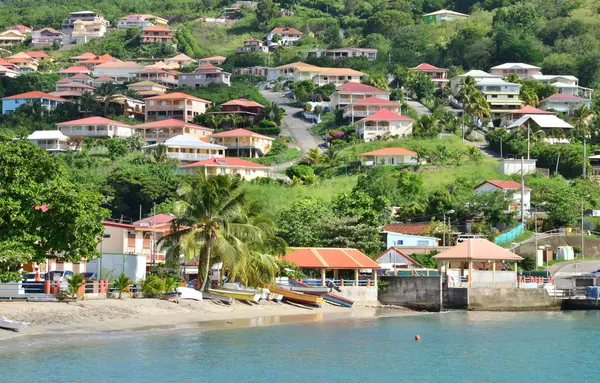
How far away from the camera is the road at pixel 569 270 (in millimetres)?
64000

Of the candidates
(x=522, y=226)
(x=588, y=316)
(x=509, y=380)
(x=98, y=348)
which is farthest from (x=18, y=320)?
(x=522, y=226)

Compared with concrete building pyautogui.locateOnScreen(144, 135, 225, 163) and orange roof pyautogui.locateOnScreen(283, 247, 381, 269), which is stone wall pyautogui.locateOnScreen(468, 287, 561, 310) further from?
concrete building pyautogui.locateOnScreen(144, 135, 225, 163)

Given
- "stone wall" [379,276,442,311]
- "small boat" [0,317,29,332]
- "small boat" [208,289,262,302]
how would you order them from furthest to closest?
"stone wall" [379,276,442,311]
"small boat" [208,289,262,302]
"small boat" [0,317,29,332]

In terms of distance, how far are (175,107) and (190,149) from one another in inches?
768

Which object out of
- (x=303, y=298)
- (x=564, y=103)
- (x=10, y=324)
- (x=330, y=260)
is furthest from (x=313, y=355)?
(x=564, y=103)

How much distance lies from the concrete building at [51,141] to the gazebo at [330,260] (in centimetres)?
5803

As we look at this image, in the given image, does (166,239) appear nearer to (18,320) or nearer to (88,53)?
(18,320)

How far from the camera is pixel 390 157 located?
9506 cm

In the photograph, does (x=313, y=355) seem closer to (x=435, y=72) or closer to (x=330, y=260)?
(x=330, y=260)

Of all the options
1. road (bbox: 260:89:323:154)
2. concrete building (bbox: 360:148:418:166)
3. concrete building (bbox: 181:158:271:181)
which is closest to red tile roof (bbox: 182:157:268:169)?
concrete building (bbox: 181:158:271:181)

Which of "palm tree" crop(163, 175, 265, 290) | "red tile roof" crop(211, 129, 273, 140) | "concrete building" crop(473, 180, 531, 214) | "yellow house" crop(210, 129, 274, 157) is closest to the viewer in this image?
"palm tree" crop(163, 175, 265, 290)

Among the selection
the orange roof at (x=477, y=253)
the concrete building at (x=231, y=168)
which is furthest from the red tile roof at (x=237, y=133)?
the orange roof at (x=477, y=253)

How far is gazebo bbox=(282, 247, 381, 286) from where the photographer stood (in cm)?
5525

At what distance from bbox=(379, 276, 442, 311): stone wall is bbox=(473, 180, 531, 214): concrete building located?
25715mm
